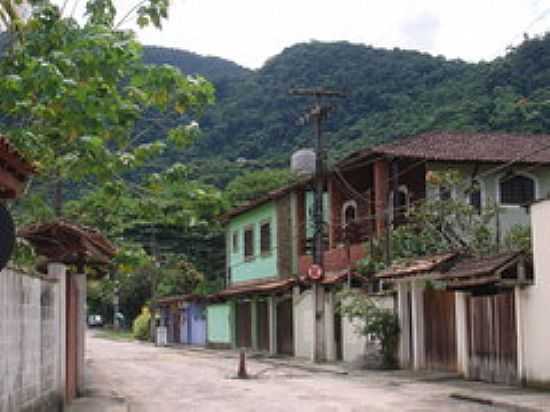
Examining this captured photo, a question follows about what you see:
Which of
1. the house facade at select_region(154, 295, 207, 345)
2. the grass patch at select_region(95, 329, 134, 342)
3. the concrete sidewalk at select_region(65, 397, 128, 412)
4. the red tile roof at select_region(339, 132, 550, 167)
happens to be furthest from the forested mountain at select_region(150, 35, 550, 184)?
the concrete sidewalk at select_region(65, 397, 128, 412)

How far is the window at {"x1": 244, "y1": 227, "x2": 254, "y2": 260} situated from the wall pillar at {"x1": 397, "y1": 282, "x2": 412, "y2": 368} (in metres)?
19.5

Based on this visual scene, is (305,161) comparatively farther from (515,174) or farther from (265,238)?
(265,238)

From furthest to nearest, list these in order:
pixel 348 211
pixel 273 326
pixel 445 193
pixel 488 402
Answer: pixel 273 326, pixel 348 211, pixel 445 193, pixel 488 402

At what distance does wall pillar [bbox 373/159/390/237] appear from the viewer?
31.6 m

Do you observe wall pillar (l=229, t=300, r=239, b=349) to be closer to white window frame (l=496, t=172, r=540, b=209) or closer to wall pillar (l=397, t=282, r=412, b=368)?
white window frame (l=496, t=172, r=540, b=209)

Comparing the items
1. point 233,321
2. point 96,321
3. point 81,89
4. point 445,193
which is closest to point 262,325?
point 233,321

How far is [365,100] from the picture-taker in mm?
52656

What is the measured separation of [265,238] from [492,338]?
2360cm

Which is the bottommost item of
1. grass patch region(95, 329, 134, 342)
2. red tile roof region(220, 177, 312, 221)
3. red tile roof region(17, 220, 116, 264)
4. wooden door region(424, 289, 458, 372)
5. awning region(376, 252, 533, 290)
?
grass patch region(95, 329, 134, 342)

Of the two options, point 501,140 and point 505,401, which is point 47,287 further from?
point 501,140

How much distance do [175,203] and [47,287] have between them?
2323 mm

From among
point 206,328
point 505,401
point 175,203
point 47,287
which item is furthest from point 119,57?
point 206,328

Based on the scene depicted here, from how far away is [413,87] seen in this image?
173 feet

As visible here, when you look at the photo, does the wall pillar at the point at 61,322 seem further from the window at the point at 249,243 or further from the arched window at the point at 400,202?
the window at the point at 249,243
